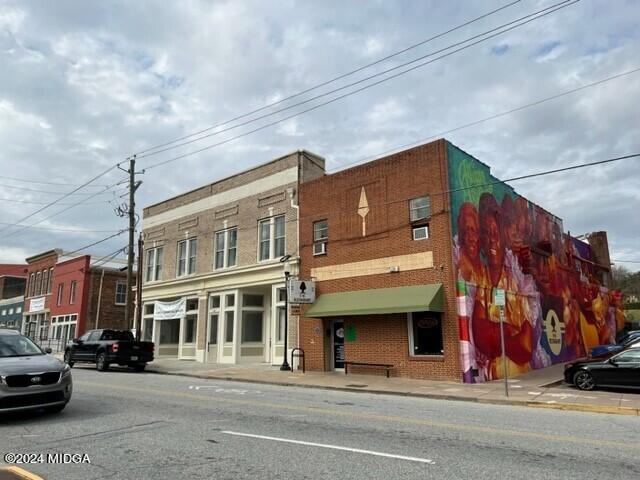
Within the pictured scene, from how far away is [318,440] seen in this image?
7398mm

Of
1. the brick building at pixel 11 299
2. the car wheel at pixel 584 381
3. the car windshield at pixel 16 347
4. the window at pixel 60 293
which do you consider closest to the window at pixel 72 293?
the window at pixel 60 293

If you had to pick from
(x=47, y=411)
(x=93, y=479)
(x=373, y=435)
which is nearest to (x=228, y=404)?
(x=47, y=411)

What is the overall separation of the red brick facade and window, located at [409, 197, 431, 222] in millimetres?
186

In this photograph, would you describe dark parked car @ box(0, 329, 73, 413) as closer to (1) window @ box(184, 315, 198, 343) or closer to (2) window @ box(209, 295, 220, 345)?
(2) window @ box(209, 295, 220, 345)

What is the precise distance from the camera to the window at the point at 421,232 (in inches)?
720

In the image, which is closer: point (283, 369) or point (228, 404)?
point (228, 404)

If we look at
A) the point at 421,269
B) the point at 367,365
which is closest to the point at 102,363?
the point at 367,365

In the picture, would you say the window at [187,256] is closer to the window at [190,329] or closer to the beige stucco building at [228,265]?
the beige stucco building at [228,265]

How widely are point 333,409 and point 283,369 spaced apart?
33.7 ft

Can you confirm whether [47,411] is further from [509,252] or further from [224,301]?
[509,252]

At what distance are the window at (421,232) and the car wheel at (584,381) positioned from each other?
21.4 feet

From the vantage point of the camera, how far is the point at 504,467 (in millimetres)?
6023

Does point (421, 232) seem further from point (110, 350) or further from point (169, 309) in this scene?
point (169, 309)

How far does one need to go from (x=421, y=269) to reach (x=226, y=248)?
39.0ft
